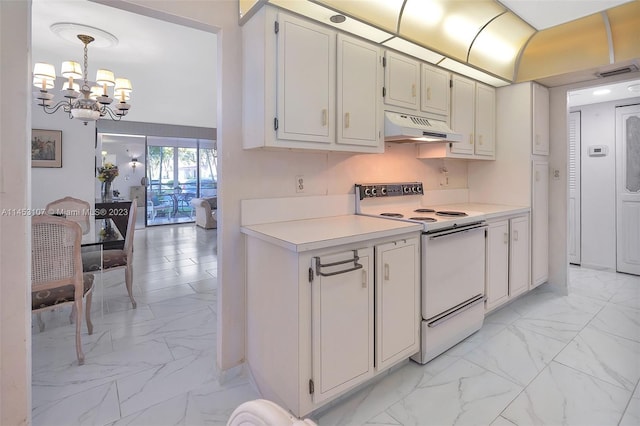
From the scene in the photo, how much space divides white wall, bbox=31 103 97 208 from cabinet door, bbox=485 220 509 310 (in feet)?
17.4

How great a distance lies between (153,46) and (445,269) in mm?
3900

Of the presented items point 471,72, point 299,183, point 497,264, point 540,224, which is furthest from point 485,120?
point 299,183

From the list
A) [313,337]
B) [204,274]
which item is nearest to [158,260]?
[204,274]

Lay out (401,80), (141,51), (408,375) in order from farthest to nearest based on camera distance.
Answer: (141,51) < (401,80) < (408,375)

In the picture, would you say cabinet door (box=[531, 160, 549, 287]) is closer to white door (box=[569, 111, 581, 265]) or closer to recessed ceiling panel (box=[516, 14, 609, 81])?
recessed ceiling panel (box=[516, 14, 609, 81])

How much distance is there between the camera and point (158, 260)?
5109 mm

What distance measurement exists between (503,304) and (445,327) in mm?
1150

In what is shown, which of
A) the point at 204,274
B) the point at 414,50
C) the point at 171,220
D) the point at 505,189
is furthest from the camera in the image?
the point at 171,220

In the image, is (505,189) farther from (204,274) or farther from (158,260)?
(158,260)

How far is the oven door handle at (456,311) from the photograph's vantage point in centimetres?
218

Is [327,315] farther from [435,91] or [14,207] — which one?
[435,91]

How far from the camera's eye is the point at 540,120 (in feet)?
11.0

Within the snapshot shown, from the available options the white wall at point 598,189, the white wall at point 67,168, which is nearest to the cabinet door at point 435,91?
the white wall at point 598,189

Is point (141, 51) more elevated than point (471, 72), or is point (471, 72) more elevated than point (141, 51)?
point (141, 51)
